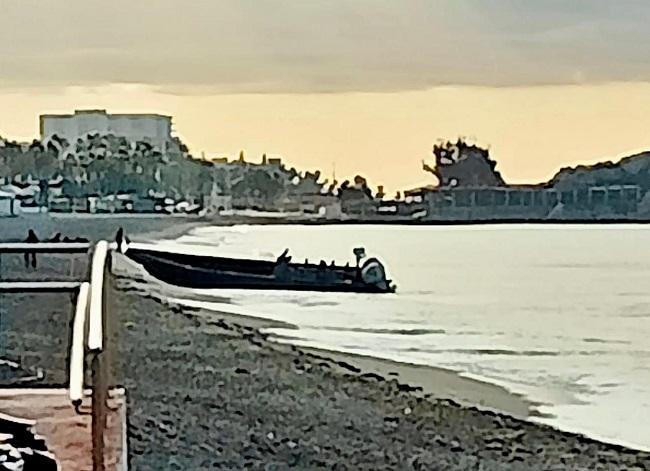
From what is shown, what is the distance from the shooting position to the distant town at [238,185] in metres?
Result: 2.02

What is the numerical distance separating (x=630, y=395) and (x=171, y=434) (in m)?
0.78

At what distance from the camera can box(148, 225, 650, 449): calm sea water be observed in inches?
79.9

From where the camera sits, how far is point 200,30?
6.70ft

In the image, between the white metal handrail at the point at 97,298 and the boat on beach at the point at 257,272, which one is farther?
the boat on beach at the point at 257,272

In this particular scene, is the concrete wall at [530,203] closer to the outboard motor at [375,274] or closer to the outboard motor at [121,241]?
the outboard motor at [375,274]

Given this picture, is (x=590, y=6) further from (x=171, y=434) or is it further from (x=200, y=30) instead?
(x=171, y=434)

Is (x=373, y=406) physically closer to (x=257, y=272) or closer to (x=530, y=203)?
(x=257, y=272)

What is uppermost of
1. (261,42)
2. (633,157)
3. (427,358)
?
(261,42)

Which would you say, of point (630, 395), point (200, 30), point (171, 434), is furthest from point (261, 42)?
point (630, 395)

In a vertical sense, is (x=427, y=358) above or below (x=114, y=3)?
below

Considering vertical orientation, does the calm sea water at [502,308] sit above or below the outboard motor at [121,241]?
below

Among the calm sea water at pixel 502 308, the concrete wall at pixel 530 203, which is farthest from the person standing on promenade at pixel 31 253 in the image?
the concrete wall at pixel 530 203

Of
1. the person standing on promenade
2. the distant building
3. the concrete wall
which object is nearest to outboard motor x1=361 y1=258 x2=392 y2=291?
the concrete wall

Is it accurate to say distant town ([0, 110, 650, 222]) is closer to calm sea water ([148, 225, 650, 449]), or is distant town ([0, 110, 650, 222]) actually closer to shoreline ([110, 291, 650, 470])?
calm sea water ([148, 225, 650, 449])
